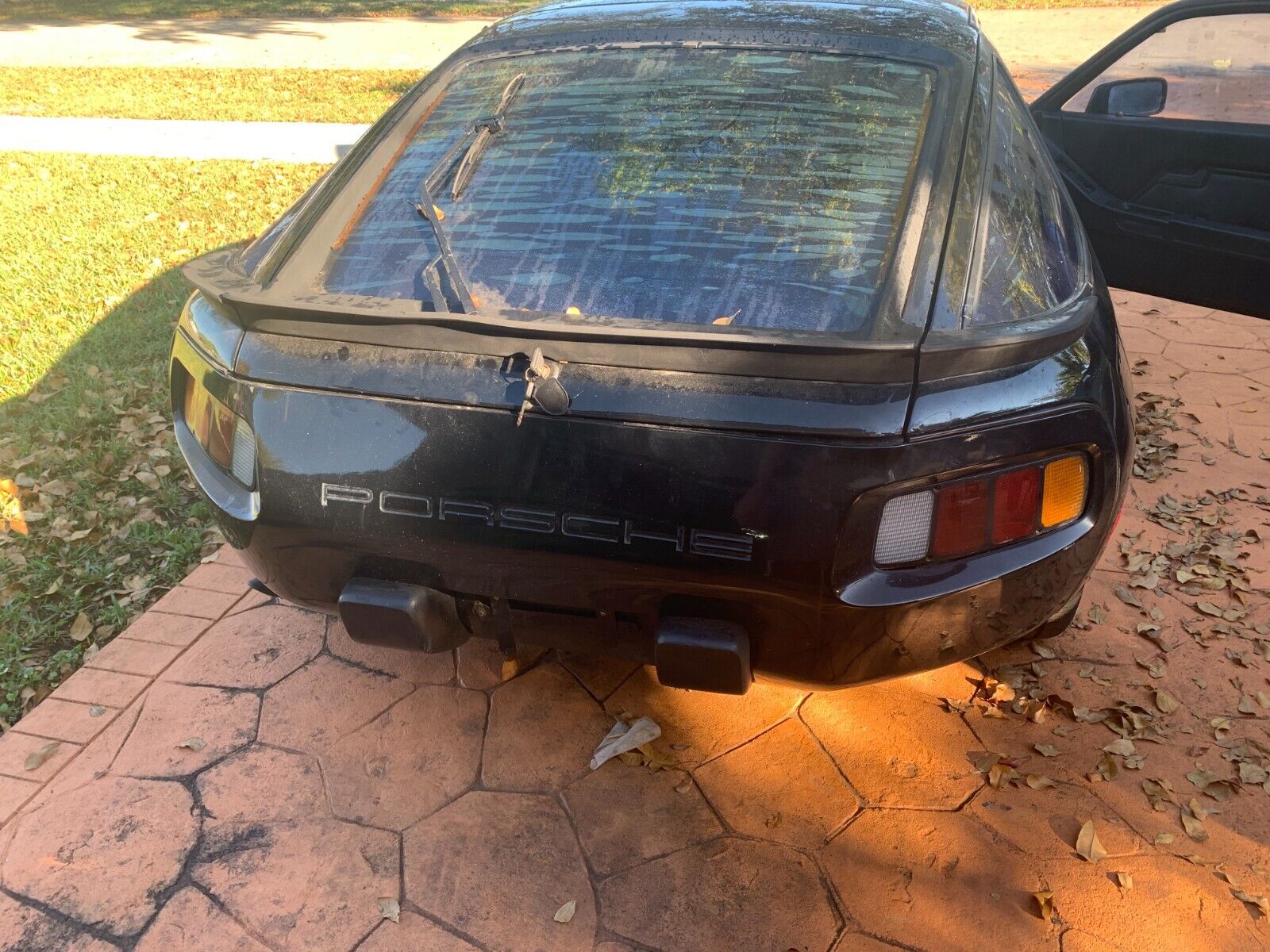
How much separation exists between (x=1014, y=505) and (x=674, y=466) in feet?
2.15

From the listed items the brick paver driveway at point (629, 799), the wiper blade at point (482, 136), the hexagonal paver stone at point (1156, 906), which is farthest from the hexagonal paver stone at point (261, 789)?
the hexagonal paver stone at point (1156, 906)

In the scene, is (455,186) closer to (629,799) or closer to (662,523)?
(662,523)

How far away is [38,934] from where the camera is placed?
2.11m

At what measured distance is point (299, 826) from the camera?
2.34 metres

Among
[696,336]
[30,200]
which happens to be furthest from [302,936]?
[30,200]

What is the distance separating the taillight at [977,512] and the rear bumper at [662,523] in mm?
30

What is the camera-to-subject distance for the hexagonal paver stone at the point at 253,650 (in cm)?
279

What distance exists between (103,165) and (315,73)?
12.2ft

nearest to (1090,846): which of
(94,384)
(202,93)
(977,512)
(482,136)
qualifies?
(977,512)

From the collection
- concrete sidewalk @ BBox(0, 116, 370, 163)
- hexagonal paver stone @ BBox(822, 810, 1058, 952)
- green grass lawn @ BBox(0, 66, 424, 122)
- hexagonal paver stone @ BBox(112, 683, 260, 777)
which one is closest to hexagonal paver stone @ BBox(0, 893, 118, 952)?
hexagonal paver stone @ BBox(112, 683, 260, 777)

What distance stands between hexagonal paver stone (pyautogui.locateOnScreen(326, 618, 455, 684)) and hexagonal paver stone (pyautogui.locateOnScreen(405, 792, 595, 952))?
46cm

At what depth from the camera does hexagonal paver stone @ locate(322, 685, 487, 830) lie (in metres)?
2.38

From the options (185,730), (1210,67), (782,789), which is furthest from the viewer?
(1210,67)

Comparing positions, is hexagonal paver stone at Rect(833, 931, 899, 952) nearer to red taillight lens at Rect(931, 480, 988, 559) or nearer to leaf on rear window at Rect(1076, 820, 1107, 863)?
leaf on rear window at Rect(1076, 820, 1107, 863)
